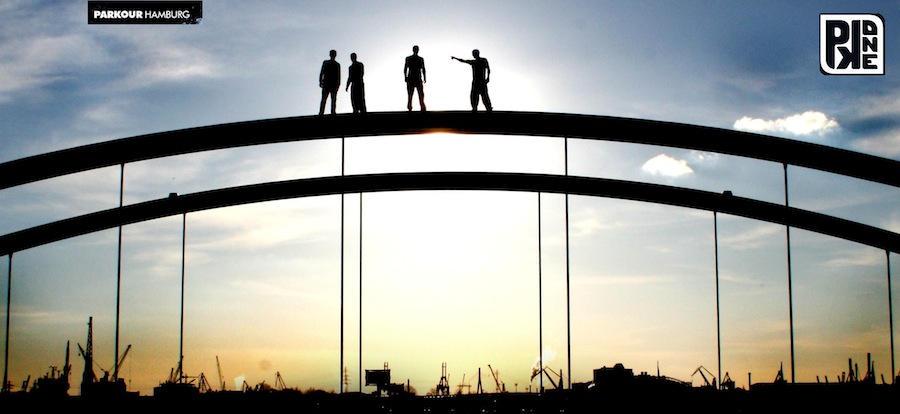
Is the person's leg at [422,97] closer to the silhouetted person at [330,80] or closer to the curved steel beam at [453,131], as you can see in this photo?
the curved steel beam at [453,131]

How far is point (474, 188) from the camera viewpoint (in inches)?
950

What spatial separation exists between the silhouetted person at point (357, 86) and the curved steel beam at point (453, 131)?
0.72ft

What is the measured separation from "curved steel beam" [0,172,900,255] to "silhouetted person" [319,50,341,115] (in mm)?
2367

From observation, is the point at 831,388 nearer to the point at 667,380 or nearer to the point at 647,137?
the point at 667,380

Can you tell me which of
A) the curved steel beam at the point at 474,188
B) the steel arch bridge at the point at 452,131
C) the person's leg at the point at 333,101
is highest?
the person's leg at the point at 333,101

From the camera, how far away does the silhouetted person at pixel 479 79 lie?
20656 millimetres

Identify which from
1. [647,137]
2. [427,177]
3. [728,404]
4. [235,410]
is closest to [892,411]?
[728,404]

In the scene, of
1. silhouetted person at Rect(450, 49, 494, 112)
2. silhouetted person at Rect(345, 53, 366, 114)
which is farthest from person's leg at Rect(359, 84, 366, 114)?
silhouetted person at Rect(450, 49, 494, 112)

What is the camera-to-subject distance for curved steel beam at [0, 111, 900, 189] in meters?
21.8

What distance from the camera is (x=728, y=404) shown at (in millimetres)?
21875

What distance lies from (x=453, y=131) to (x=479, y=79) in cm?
129

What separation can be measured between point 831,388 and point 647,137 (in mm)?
6161

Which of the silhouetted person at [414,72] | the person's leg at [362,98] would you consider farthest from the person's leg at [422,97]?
the person's leg at [362,98]

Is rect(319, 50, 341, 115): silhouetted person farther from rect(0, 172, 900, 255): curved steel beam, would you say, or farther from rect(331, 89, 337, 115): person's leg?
rect(0, 172, 900, 255): curved steel beam
